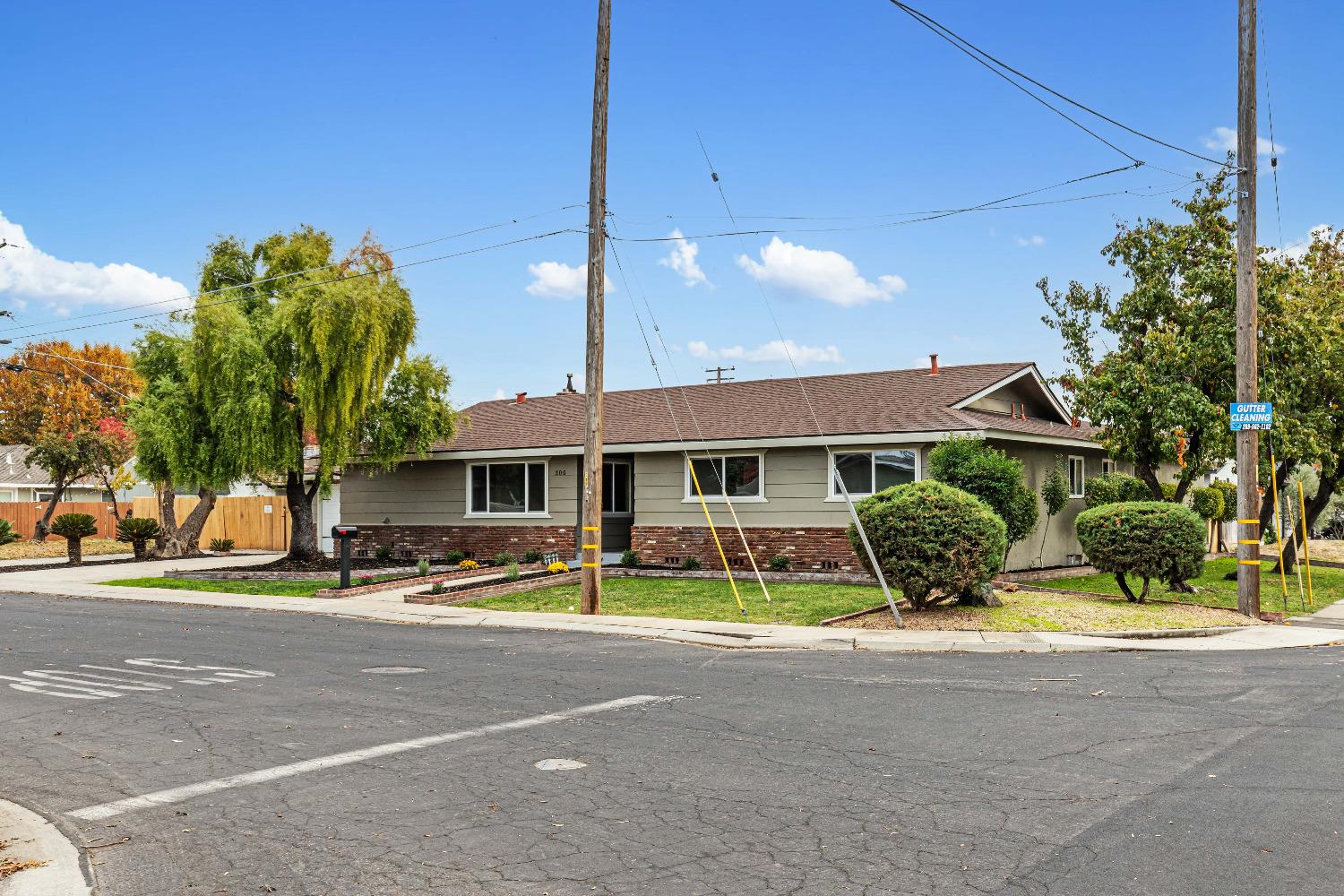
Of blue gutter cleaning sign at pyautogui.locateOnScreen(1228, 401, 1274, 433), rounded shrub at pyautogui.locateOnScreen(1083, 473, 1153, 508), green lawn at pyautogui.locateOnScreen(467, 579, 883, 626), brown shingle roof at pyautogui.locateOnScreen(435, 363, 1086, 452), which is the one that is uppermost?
brown shingle roof at pyautogui.locateOnScreen(435, 363, 1086, 452)

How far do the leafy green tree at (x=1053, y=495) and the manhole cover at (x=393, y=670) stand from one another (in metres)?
15.5

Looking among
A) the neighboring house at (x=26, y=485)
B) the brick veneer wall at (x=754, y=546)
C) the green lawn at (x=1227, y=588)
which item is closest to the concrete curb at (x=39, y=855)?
the green lawn at (x=1227, y=588)

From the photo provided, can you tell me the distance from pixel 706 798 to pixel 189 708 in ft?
17.9

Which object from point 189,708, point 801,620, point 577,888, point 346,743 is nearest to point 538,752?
point 346,743

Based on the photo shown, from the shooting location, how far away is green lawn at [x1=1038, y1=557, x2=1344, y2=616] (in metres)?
19.4

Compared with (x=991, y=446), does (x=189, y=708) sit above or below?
below

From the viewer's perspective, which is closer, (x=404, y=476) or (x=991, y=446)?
(x=991, y=446)


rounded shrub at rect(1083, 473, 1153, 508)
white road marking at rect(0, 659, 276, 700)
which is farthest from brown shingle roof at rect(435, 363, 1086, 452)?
white road marking at rect(0, 659, 276, 700)

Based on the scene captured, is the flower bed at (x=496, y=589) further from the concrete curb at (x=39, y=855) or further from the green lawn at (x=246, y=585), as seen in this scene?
the concrete curb at (x=39, y=855)

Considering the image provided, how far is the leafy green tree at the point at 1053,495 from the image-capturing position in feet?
78.0

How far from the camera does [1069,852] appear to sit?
5730 mm

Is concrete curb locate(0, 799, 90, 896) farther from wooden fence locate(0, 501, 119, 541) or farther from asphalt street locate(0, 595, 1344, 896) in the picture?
wooden fence locate(0, 501, 119, 541)

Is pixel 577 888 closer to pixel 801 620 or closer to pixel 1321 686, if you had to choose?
pixel 1321 686

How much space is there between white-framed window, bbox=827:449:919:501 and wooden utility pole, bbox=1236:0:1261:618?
6.71 m
